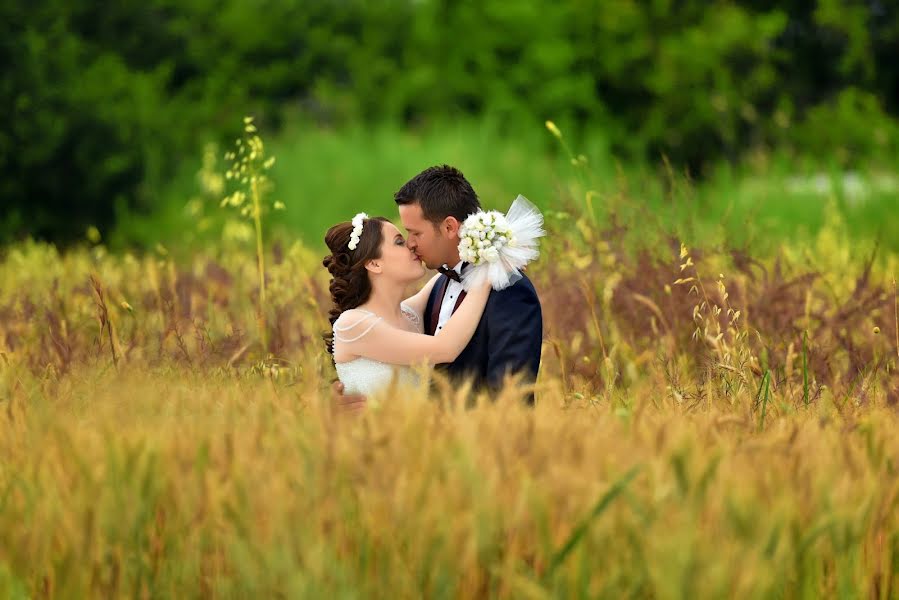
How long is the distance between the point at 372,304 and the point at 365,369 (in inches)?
9.0

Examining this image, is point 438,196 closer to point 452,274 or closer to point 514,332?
point 452,274

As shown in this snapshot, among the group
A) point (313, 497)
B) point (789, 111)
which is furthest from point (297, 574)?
point (789, 111)

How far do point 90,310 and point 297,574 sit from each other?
3893mm

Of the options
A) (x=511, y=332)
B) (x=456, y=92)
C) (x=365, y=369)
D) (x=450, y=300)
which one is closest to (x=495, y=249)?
(x=511, y=332)

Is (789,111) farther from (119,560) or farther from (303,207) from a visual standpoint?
(119,560)

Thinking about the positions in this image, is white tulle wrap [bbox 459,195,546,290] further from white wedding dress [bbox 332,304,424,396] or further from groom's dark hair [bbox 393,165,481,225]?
white wedding dress [bbox 332,304,424,396]

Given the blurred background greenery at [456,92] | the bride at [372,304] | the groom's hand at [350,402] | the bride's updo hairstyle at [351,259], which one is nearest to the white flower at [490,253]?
the bride at [372,304]

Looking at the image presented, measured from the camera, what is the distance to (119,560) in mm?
2760

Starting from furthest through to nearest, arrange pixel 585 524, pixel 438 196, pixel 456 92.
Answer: pixel 456 92
pixel 438 196
pixel 585 524

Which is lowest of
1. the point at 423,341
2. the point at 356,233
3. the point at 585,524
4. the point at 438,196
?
the point at 585,524

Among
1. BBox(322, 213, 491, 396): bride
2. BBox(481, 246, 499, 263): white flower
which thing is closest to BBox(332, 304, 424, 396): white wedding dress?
BBox(322, 213, 491, 396): bride

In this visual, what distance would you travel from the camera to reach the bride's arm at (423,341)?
3.81m

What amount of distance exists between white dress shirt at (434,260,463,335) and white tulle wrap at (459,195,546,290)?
0.15 m

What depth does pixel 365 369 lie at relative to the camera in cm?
419
